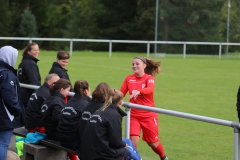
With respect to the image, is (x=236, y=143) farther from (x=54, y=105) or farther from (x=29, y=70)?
(x=29, y=70)

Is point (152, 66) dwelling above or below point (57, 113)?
above

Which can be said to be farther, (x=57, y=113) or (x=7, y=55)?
(x=57, y=113)

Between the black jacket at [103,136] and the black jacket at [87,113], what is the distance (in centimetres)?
31

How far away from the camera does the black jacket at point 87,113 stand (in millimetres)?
6789

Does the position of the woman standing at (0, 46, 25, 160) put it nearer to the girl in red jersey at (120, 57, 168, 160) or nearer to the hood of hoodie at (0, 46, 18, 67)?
the hood of hoodie at (0, 46, 18, 67)

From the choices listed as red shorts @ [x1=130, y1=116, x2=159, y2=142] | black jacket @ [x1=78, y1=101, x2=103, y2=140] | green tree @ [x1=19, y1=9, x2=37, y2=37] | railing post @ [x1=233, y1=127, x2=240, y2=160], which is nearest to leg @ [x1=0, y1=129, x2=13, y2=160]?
black jacket @ [x1=78, y1=101, x2=103, y2=140]

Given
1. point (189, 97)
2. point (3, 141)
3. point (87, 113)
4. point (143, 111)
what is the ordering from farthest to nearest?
1. point (189, 97)
2. point (143, 111)
3. point (3, 141)
4. point (87, 113)

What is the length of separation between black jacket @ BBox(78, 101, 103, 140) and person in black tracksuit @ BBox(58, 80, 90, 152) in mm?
420

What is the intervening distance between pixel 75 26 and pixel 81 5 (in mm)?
3462

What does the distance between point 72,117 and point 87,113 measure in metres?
0.68

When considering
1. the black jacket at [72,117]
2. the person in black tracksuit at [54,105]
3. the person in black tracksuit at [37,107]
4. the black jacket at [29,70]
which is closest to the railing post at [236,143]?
the black jacket at [72,117]

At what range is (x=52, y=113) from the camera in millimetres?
8016

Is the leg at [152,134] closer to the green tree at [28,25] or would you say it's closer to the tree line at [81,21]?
the tree line at [81,21]

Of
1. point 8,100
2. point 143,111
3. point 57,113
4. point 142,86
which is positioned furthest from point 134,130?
point 8,100
